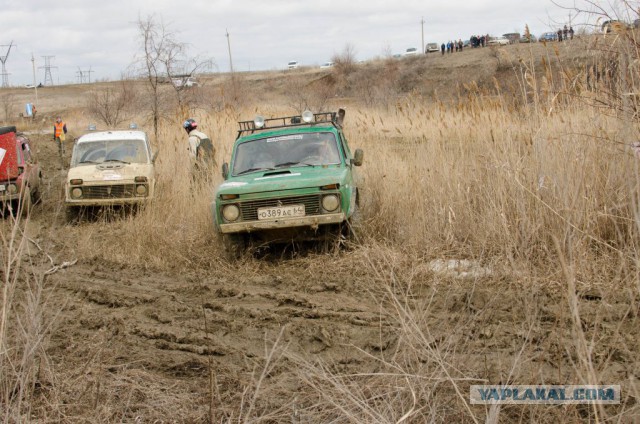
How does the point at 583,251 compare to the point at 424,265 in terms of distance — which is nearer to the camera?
the point at 583,251

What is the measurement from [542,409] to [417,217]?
498cm

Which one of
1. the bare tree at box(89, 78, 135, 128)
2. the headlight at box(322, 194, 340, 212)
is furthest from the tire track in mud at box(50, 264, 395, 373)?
the bare tree at box(89, 78, 135, 128)

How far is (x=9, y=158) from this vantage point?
42.5 feet

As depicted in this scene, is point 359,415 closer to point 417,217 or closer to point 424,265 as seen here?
point 424,265

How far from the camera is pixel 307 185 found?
7773mm

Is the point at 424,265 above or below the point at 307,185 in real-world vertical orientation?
below

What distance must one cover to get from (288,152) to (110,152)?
225 inches

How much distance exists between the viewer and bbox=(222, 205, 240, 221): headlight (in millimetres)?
7941

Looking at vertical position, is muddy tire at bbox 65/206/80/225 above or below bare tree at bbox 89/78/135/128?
below

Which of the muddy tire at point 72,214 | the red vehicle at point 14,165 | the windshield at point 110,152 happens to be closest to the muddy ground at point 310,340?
the muddy tire at point 72,214

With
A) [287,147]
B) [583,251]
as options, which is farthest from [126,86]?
[583,251]

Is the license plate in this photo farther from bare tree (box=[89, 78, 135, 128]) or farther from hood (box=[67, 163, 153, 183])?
bare tree (box=[89, 78, 135, 128])

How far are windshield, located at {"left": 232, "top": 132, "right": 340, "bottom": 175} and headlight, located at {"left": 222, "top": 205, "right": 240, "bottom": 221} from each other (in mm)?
979

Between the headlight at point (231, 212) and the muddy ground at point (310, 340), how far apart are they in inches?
24.1
